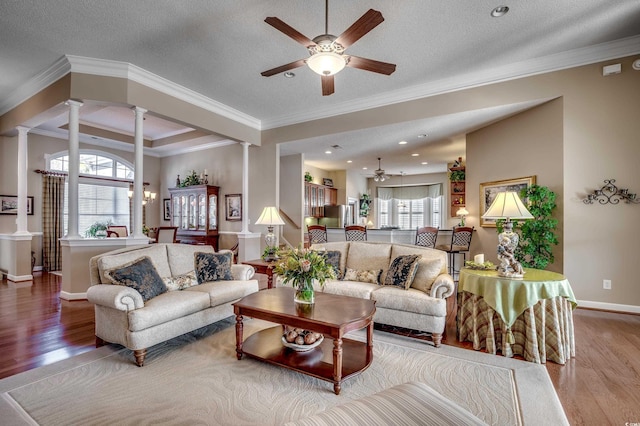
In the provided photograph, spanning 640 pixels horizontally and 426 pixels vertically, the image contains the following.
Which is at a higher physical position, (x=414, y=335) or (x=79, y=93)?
(x=79, y=93)

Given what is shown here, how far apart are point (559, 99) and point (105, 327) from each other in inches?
237

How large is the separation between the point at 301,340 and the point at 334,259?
1.55 meters

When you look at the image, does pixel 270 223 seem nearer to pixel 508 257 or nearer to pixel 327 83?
pixel 327 83

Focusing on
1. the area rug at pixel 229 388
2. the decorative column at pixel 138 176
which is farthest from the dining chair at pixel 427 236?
the decorative column at pixel 138 176

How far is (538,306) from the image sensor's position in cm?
279

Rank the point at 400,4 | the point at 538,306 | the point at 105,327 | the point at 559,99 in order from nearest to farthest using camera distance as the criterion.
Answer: the point at 538,306 < the point at 105,327 < the point at 400,4 < the point at 559,99

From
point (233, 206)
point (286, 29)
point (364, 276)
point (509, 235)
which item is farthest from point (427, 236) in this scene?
point (233, 206)

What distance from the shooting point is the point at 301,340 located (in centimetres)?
278

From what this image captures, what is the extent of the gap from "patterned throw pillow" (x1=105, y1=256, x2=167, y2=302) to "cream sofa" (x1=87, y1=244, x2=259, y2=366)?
0.23 ft

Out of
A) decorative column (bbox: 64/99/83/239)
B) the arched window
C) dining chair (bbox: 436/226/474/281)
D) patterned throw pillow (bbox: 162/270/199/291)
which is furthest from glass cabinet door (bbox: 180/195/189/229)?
dining chair (bbox: 436/226/474/281)

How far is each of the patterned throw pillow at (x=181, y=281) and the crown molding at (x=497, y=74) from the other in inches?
155

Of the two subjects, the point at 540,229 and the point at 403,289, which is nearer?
the point at 403,289

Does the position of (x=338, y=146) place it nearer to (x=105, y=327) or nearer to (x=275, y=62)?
(x=275, y=62)

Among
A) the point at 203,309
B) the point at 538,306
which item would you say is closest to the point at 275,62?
the point at 203,309
